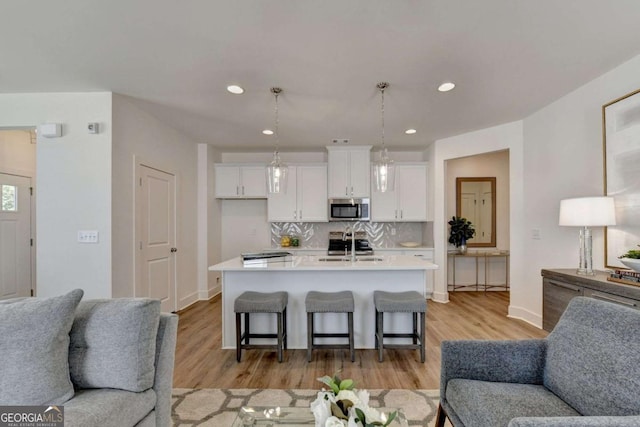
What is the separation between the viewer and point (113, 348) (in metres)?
1.34

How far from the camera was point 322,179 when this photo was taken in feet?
17.2

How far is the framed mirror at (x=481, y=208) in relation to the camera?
548 cm

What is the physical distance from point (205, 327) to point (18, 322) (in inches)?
104

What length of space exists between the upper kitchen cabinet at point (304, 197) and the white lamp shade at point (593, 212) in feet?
11.2

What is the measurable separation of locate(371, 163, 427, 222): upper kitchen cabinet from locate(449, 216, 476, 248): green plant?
66 centimetres

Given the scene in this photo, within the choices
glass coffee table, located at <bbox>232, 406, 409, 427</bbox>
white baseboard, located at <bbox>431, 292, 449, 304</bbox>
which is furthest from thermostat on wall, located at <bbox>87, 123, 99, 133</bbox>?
white baseboard, located at <bbox>431, 292, 449, 304</bbox>

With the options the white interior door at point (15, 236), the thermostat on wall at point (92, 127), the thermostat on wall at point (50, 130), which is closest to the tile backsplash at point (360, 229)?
the thermostat on wall at point (92, 127)

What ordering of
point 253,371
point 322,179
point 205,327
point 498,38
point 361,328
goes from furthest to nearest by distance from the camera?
point 322,179, point 205,327, point 361,328, point 253,371, point 498,38

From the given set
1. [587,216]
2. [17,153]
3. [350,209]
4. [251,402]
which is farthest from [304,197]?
[17,153]

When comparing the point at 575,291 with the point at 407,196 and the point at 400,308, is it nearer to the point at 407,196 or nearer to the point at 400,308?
the point at 400,308

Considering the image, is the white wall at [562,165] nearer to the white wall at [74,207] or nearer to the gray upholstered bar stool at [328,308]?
the gray upholstered bar stool at [328,308]

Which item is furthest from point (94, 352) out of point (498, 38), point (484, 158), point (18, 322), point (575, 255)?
point (484, 158)

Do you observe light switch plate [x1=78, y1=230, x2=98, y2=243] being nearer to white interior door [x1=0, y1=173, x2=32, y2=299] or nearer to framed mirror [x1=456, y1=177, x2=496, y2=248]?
white interior door [x1=0, y1=173, x2=32, y2=299]

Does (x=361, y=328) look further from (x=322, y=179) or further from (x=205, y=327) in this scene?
(x=322, y=179)
